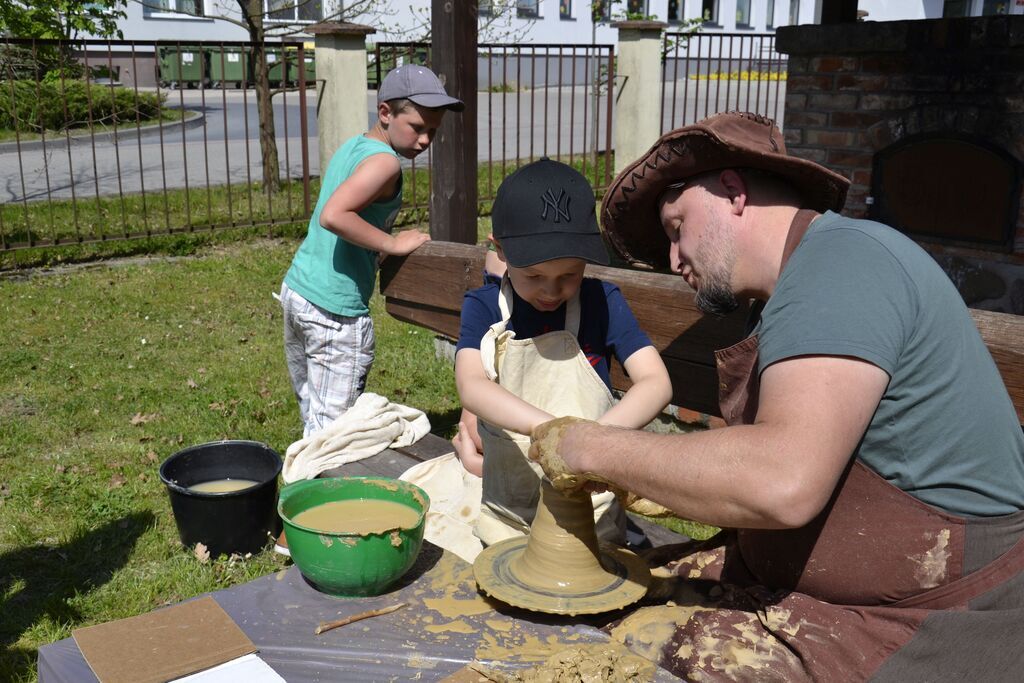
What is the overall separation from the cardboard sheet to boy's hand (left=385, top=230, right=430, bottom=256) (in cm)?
186

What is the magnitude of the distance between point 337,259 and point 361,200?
0.35 metres

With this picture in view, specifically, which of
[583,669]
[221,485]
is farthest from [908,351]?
[221,485]

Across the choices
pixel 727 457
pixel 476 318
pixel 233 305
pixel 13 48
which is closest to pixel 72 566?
pixel 476 318

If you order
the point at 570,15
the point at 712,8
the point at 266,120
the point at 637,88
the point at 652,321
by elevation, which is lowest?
the point at 652,321

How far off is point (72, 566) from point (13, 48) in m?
6.65

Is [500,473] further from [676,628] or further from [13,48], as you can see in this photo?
[13,48]

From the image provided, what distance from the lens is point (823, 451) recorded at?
5.71 feet

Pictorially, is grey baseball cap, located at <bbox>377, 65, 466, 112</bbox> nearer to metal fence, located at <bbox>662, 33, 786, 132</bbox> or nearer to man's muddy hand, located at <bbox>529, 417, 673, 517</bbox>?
metal fence, located at <bbox>662, 33, 786, 132</bbox>

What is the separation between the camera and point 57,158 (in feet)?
52.6

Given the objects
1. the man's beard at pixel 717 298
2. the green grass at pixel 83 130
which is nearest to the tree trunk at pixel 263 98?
the green grass at pixel 83 130

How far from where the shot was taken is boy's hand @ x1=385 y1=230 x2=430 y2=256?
4055 mm

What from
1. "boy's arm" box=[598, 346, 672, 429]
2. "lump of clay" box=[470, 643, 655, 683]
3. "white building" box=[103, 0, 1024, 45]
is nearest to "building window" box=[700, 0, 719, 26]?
"white building" box=[103, 0, 1024, 45]

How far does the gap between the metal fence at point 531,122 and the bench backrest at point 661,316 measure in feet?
14.0

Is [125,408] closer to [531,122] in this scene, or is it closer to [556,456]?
[556,456]
